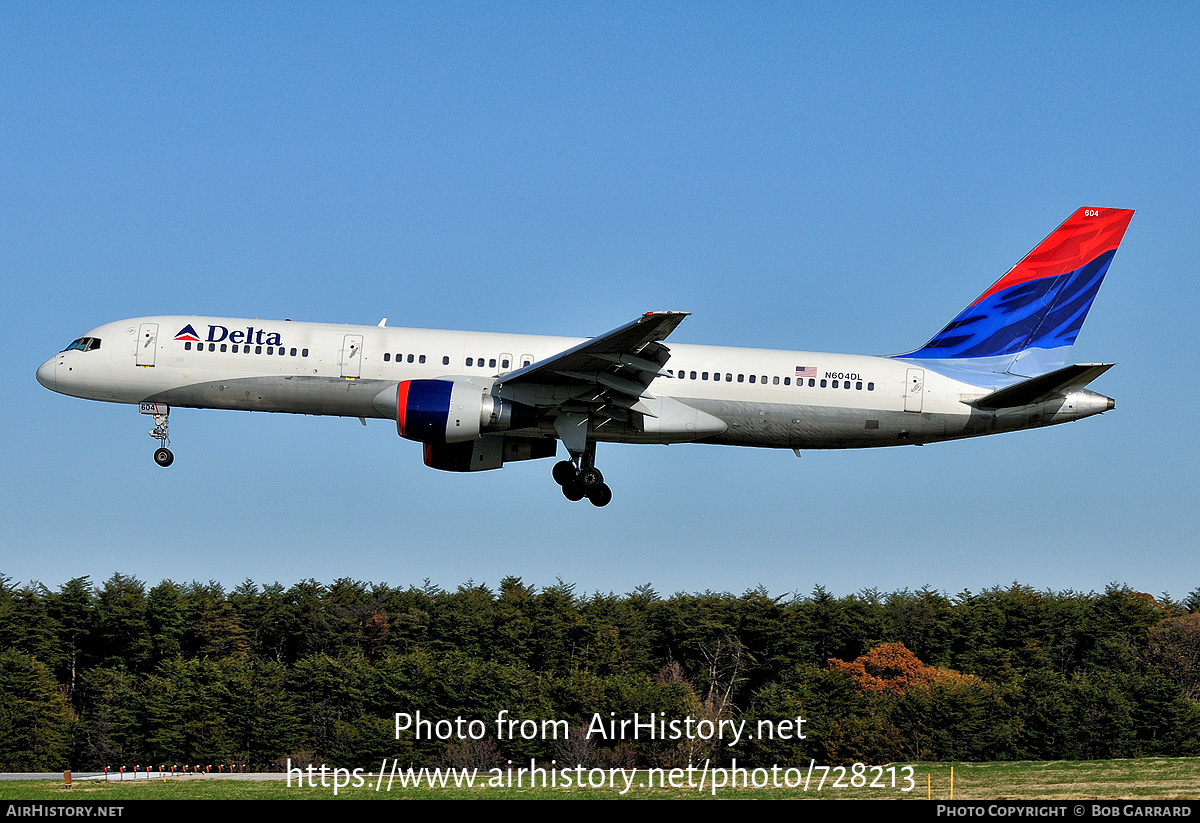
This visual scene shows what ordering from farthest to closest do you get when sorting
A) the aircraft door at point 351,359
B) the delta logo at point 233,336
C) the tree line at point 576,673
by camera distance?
the tree line at point 576,673
the delta logo at point 233,336
the aircraft door at point 351,359

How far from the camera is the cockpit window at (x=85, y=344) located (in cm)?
4038

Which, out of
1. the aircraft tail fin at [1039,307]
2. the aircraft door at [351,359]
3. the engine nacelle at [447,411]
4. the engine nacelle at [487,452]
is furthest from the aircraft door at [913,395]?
the aircraft door at [351,359]

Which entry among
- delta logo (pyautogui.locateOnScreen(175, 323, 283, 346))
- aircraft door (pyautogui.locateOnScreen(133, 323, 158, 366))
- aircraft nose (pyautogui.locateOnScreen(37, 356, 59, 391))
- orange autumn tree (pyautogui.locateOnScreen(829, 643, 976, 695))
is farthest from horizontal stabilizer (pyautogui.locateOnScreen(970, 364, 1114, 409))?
orange autumn tree (pyautogui.locateOnScreen(829, 643, 976, 695))

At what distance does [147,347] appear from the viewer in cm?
3975

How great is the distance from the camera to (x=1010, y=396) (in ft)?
126

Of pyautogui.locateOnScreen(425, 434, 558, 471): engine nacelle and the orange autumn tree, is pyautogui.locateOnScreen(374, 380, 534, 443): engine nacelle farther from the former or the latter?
the orange autumn tree

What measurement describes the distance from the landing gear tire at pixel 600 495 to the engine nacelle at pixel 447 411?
4040 mm

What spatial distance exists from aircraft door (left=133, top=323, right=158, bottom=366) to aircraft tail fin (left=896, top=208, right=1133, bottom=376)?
23.2m

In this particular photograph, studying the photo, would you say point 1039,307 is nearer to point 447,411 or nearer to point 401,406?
point 447,411

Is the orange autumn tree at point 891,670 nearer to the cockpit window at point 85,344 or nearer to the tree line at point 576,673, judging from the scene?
the tree line at point 576,673

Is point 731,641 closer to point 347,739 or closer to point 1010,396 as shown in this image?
point 347,739

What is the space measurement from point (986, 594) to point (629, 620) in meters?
30.3

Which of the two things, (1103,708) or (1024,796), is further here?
(1103,708)
